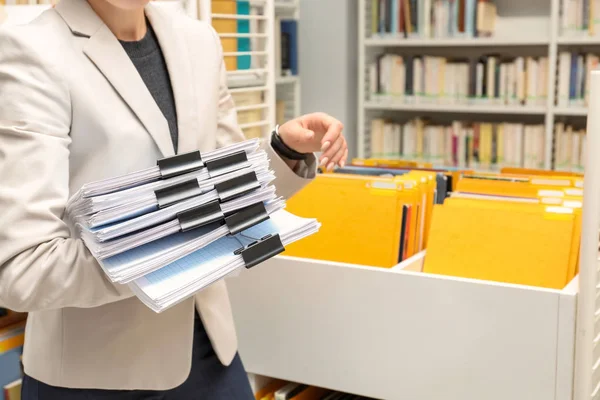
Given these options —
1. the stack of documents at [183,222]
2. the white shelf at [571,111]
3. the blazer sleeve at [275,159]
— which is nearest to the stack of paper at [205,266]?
the stack of documents at [183,222]

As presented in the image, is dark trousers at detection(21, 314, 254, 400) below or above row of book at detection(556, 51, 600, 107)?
below

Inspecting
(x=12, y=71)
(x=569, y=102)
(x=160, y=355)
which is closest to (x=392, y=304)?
(x=160, y=355)

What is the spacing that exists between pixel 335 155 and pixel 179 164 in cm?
34

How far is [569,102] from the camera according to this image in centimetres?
413

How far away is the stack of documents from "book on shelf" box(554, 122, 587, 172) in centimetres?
346

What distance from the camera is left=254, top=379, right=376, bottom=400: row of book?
2.05 meters

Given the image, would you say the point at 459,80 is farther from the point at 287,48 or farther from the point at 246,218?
the point at 246,218

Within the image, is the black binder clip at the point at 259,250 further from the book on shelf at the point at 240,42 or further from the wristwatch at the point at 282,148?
the book on shelf at the point at 240,42

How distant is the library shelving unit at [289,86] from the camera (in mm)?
4586

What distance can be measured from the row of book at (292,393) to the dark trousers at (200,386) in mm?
649

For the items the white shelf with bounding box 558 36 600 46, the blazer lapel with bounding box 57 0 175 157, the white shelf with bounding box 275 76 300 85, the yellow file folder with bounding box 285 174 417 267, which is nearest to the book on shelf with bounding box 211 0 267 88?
the yellow file folder with bounding box 285 174 417 267

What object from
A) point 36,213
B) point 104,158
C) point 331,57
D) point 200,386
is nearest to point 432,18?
point 331,57

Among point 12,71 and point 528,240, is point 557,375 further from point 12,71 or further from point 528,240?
point 12,71

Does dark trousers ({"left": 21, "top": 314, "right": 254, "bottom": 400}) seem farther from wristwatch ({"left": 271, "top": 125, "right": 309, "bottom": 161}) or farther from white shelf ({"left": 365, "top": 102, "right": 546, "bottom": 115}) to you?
white shelf ({"left": 365, "top": 102, "right": 546, "bottom": 115})
